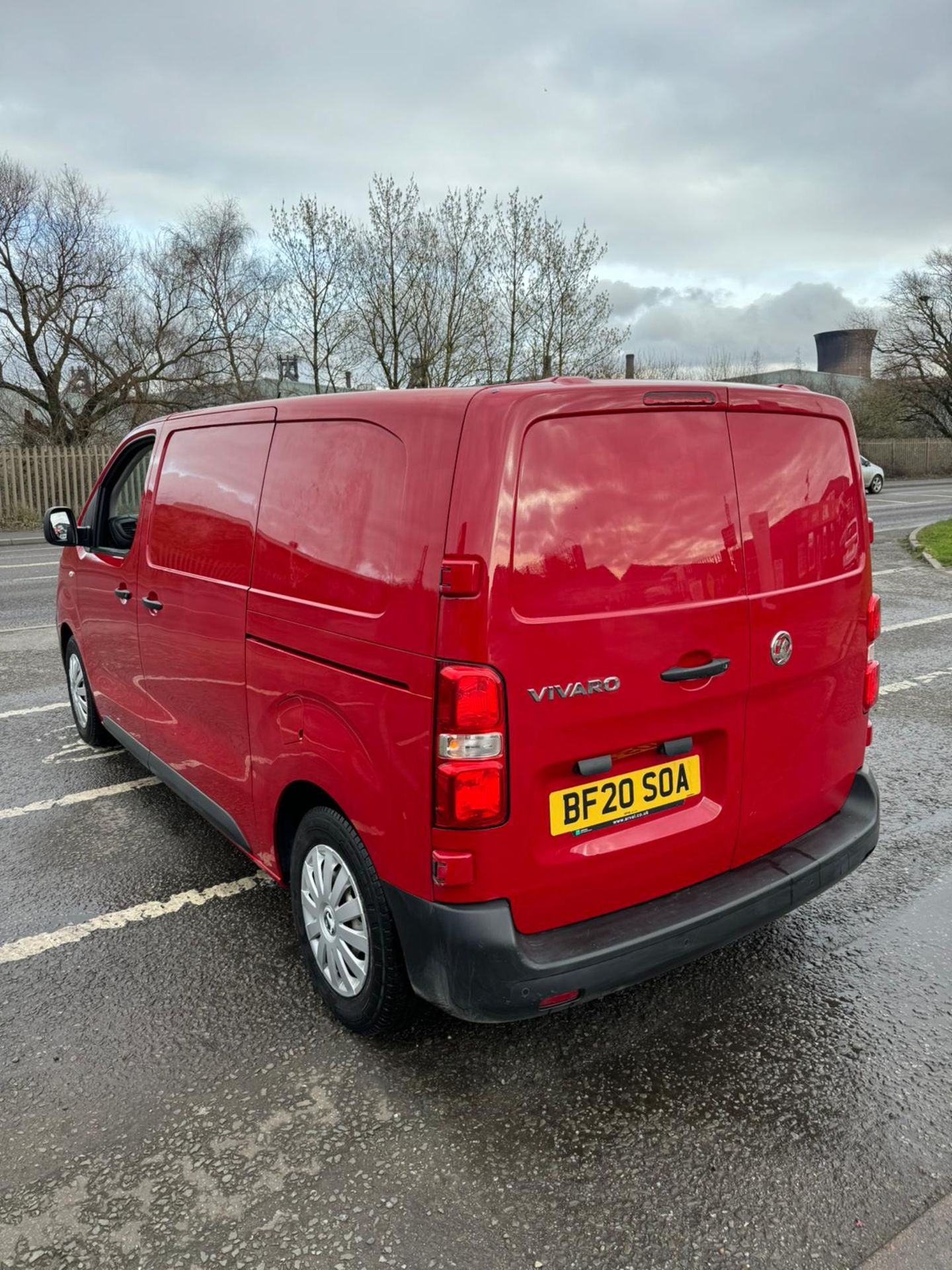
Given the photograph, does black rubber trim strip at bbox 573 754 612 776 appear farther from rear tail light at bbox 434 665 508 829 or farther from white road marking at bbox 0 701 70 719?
white road marking at bbox 0 701 70 719

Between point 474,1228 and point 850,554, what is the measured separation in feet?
7.39

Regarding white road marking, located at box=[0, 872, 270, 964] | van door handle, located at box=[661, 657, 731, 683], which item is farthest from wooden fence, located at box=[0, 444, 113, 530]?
van door handle, located at box=[661, 657, 731, 683]

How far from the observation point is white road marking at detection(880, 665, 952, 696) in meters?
6.84

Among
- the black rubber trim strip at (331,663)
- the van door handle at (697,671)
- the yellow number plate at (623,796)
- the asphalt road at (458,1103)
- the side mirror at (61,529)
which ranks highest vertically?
the side mirror at (61,529)

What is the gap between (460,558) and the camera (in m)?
2.23

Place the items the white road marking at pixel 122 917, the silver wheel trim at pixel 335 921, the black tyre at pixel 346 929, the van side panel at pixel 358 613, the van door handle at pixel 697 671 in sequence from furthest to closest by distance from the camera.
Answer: the white road marking at pixel 122 917, the silver wheel trim at pixel 335 921, the black tyre at pixel 346 929, the van door handle at pixel 697 671, the van side panel at pixel 358 613

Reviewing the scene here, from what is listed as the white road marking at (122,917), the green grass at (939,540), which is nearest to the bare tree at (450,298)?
the green grass at (939,540)

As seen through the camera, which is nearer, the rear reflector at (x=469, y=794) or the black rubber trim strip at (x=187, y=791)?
the rear reflector at (x=469, y=794)

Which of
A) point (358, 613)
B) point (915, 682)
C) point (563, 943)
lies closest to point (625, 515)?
point (358, 613)

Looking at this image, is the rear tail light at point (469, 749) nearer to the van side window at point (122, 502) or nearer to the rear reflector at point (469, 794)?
the rear reflector at point (469, 794)

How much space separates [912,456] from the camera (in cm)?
5019

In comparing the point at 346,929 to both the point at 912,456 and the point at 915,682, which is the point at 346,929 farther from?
the point at 912,456

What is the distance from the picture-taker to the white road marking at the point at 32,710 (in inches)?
245

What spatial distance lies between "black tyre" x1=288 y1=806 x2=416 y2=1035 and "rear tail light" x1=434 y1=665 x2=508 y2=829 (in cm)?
44
